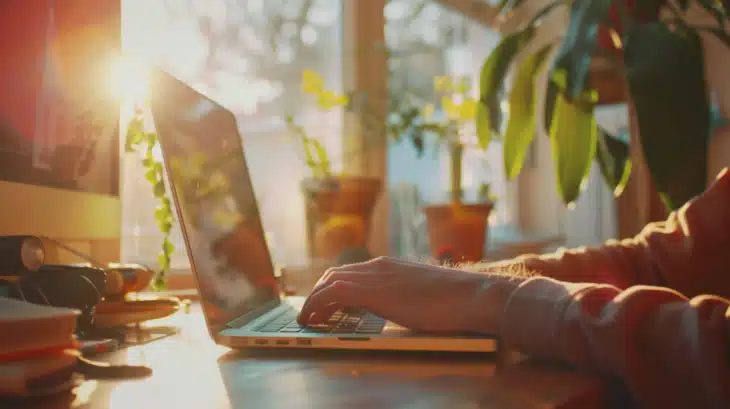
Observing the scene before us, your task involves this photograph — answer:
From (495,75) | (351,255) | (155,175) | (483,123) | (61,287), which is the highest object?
(495,75)

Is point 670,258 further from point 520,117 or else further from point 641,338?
point 520,117

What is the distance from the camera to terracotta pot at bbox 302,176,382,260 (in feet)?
5.75

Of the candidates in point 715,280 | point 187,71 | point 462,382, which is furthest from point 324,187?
point 462,382

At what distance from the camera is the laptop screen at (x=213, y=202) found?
28.4 inches

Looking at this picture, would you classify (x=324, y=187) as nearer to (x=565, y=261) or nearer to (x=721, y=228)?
(x=565, y=261)

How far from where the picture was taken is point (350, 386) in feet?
1.71

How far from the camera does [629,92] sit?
145 centimetres

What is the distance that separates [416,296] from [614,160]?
4.16ft

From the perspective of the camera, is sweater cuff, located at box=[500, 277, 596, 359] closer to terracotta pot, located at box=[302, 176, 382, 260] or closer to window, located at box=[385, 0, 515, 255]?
terracotta pot, located at box=[302, 176, 382, 260]

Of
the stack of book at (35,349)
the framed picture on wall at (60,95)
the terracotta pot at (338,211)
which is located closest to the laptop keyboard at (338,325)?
the stack of book at (35,349)

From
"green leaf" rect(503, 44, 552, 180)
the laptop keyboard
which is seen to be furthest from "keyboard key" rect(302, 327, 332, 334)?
"green leaf" rect(503, 44, 552, 180)

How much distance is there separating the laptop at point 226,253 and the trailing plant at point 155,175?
0.12 meters

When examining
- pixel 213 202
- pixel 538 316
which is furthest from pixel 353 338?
pixel 213 202

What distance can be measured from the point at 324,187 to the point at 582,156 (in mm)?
682
